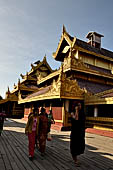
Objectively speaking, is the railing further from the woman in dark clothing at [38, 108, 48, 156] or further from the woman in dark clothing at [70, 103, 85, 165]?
the woman in dark clothing at [70, 103, 85, 165]

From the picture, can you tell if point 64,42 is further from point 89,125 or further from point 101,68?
point 89,125

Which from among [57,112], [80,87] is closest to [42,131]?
Answer: [57,112]

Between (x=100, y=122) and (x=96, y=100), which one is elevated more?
(x=96, y=100)

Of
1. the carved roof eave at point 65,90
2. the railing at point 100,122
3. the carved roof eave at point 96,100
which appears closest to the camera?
the carved roof eave at point 96,100

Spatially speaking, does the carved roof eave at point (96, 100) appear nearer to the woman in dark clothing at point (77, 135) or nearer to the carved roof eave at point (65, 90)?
the carved roof eave at point (65, 90)

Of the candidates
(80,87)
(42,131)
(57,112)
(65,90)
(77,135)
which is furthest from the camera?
(80,87)

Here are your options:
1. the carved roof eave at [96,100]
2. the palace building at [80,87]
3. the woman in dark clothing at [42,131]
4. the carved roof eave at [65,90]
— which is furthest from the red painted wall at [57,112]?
the woman in dark clothing at [42,131]

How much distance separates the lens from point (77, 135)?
4.07 meters

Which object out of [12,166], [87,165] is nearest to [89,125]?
[87,165]

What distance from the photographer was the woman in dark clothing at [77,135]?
13.2 ft

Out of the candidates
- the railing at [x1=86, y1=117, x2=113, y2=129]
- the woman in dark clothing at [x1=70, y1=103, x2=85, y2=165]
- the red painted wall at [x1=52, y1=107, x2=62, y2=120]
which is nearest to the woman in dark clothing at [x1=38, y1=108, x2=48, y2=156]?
the woman in dark clothing at [x1=70, y1=103, x2=85, y2=165]

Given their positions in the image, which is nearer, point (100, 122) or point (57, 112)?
point (100, 122)

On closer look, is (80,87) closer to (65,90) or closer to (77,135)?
(65,90)

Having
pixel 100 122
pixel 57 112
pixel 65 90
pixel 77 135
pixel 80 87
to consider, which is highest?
pixel 80 87
